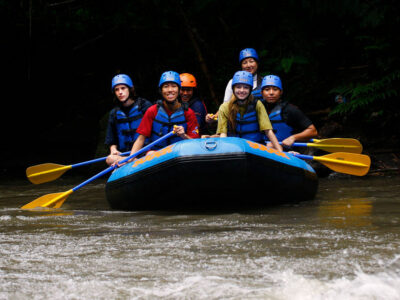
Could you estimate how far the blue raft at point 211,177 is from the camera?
14.6ft

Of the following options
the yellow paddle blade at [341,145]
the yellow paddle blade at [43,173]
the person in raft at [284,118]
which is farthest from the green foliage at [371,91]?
the yellow paddle blade at [43,173]

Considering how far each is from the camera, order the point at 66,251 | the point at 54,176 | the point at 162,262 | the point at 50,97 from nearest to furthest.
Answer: the point at 162,262, the point at 66,251, the point at 54,176, the point at 50,97

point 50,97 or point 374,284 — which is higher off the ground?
point 50,97

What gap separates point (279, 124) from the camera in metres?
5.97

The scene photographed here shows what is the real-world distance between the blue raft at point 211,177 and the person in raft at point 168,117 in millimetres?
614

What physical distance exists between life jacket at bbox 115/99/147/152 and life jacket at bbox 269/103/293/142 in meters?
1.38

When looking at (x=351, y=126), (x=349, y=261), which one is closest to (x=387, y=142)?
(x=351, y=126)

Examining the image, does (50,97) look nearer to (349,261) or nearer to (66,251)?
(66,251)

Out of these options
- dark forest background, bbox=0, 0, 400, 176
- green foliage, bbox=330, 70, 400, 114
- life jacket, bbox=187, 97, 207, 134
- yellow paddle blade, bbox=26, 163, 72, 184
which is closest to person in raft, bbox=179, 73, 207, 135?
life jacket, bbox=187, 97, 207, 134

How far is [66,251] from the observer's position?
3.18 m

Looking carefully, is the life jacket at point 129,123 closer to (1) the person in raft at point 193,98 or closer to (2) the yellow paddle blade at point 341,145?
(1) the person in raft at point 193,98

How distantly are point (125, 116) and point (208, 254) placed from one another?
11.0 ft

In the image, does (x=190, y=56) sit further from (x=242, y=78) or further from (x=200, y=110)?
(x=242, y=78)

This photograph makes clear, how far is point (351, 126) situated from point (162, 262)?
20.7 feet
